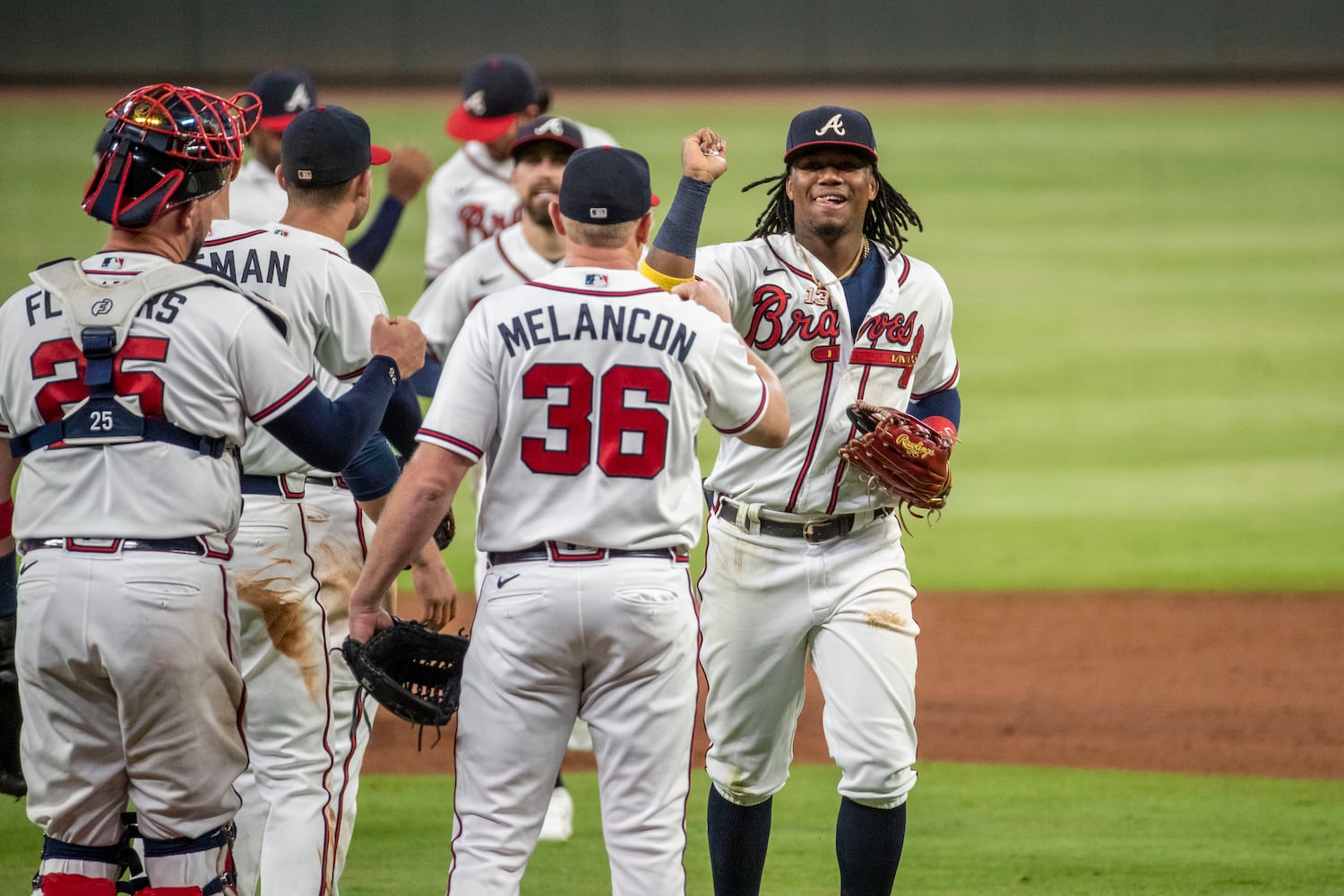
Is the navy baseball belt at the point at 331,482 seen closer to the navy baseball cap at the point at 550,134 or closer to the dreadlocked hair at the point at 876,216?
the dreadlocked hair at the point at 876,216

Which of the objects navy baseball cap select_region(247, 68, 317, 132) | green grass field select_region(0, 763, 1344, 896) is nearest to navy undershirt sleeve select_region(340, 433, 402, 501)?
green grass field select_region(0, 763, 1344, 896)

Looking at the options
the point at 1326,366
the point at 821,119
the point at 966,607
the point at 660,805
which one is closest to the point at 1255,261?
the point at 1326,366

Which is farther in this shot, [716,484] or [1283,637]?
[1283,637]

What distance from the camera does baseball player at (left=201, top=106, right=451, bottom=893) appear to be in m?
3.72

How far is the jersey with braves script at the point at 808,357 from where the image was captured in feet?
13.3

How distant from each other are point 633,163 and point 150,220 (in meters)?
1.00

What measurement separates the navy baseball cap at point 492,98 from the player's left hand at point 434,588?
323cm

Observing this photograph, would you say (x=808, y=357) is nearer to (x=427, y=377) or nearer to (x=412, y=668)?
(x=412, y=668)

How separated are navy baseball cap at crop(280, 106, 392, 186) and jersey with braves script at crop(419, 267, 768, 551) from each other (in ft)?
2.80

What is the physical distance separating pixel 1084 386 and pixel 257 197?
1044cm

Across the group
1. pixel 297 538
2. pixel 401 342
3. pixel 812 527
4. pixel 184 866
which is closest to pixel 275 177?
pixel 297 538

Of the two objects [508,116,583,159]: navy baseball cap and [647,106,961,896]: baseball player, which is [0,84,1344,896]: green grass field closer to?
[647,106,961,896]: baseball player

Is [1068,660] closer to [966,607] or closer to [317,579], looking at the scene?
[966,607]

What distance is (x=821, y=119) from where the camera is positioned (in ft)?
13.6
